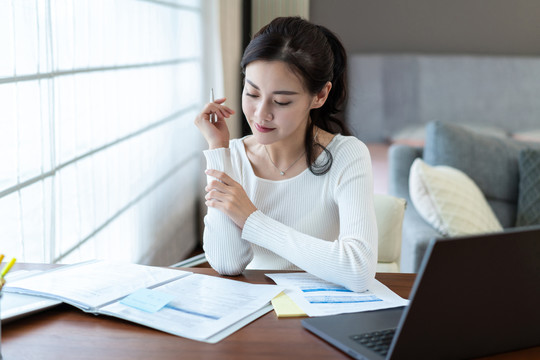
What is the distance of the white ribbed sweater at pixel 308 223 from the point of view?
122 cm

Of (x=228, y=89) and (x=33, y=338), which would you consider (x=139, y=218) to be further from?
(x=33, y=338)

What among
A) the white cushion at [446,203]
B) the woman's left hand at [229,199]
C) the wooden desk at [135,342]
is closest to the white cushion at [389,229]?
the white cushion at [446,203]

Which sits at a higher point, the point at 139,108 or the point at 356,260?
the point at 139,108

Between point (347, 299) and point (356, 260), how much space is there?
100 millimetres

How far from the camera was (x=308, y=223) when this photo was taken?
1508 mm

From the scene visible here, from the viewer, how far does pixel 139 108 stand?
2562 millimetres

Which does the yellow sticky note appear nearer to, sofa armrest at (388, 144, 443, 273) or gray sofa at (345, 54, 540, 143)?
sofa armrest at (388, 144, 443, 273)

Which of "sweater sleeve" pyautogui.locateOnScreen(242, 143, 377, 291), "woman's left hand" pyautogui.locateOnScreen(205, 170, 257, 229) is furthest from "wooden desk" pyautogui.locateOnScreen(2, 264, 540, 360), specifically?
"woman's left hand" pyautogui.locateOnScreen(205, 170, 257, 229)

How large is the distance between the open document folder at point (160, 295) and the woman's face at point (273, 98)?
0.37 metres

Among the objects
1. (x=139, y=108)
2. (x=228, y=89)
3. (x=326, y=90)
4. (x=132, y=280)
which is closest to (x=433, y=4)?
(x=228, y=89)

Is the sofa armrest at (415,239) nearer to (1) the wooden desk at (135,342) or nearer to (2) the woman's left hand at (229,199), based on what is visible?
(2) the woman's left hand at (229,199)

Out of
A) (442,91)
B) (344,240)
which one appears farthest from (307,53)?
(442,91)

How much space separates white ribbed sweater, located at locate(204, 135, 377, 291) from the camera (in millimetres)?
1221

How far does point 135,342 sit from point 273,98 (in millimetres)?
633
